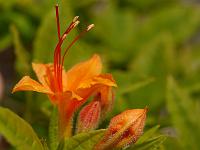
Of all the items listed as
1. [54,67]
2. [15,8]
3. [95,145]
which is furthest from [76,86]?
[15,8]

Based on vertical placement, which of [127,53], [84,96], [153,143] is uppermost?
[127,53]

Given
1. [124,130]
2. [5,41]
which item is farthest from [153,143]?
[5,41]

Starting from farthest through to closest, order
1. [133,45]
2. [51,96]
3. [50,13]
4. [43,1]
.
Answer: [133,45] → [43,1] → [50,13] → [51,96]

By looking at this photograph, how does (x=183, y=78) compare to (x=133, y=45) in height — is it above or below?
below

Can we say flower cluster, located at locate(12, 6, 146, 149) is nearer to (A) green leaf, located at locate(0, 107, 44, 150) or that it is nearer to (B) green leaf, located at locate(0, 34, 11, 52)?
(A) green leaf, located at locate(0, 107, 44, 150)

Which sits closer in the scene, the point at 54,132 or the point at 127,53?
the point at 54,132

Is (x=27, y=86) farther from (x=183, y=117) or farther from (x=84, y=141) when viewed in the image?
(x=183, y=117)

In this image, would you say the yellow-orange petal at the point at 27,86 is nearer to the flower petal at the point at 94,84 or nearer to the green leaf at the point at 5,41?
the flower petal at the point at 94,84

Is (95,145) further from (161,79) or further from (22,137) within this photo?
(161,79)
